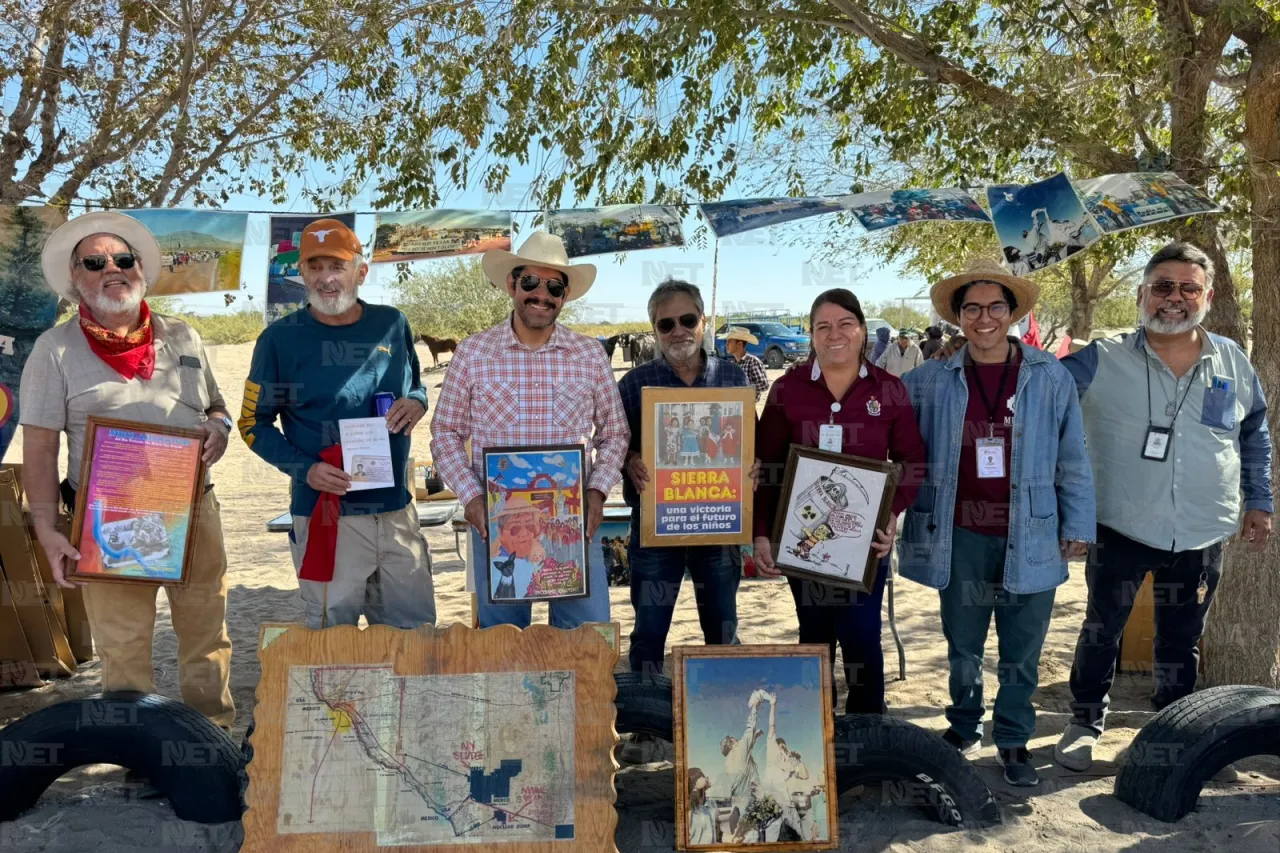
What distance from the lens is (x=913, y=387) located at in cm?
418

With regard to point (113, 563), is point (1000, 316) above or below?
above

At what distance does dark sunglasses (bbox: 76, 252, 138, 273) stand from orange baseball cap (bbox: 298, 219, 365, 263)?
731 millimetres

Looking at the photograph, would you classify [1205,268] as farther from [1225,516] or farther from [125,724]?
[125,724]

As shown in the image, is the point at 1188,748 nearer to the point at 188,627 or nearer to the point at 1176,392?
the point at 1176,392

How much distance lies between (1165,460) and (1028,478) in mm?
717

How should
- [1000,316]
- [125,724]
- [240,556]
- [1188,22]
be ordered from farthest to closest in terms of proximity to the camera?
[240,556], [1188,22], [1000,316], [125,724]

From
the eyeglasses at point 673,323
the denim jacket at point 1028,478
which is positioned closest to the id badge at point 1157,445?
the denim jacket at point 1028,478

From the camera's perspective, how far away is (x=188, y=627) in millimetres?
4262

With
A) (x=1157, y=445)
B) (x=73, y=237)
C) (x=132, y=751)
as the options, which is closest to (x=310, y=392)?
(x=73, y=237)

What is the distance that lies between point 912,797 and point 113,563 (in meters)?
3.40

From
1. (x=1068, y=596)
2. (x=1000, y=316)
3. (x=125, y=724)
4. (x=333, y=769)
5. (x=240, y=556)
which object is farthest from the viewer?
(x=240, y=556)

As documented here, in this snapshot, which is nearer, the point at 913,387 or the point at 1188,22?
the point at 913,387

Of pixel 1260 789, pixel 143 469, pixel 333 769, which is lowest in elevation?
pixel 1260 789

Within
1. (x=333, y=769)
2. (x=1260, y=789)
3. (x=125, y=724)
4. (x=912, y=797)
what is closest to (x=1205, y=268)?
(x=1260, y=789)
